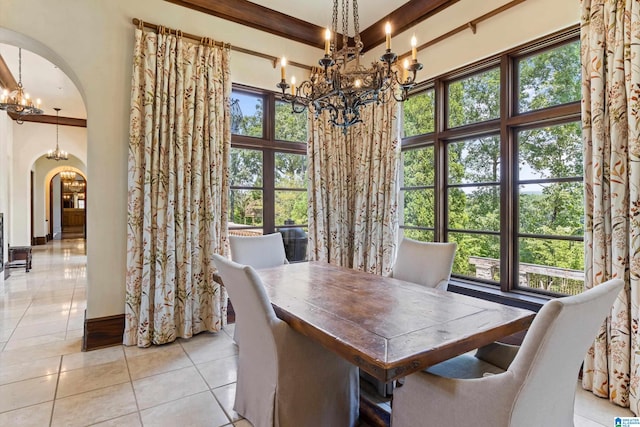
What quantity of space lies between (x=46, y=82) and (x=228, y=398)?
6190 millimetres

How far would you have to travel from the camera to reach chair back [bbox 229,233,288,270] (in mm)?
3037

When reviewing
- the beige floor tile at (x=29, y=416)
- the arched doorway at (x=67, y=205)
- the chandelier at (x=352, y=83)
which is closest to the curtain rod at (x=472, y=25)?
the chandelier at (x=352, y=83)

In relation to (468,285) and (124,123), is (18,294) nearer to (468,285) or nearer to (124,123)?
(124,123)

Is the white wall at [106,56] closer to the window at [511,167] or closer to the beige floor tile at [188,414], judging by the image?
the window at [511,167]

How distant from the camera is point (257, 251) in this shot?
3.14 meters

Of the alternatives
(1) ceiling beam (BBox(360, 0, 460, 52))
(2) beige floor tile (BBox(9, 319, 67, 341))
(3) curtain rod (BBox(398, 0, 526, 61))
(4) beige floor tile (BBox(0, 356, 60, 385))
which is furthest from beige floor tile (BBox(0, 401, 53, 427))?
(1) ceiling beam (BBox(360, 0, 460, 52))

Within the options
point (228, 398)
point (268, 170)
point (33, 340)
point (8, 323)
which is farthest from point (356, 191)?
point (8, 323)

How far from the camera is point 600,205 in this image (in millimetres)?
2244

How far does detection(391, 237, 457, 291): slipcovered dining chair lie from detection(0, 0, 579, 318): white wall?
1790 mm

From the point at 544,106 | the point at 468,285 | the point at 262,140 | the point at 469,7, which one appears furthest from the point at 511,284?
the point at 262,140

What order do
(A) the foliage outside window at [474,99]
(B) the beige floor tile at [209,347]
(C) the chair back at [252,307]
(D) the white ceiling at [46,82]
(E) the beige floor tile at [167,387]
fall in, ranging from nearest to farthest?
(C) the chair back at [252,307]
(E) the beige floor tile at [167,387]
(B) the beige floor tile at [209,347]
(A) the foliage outside window at [474,99]
(D) the white ceiling at [46,82]

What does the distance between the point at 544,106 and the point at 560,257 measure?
47.3 inches

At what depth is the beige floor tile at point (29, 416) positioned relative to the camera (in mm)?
1941

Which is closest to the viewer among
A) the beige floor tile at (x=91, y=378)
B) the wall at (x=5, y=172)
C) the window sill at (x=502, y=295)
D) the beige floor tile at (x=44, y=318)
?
the beige floor tile at (x=91, y=378)
